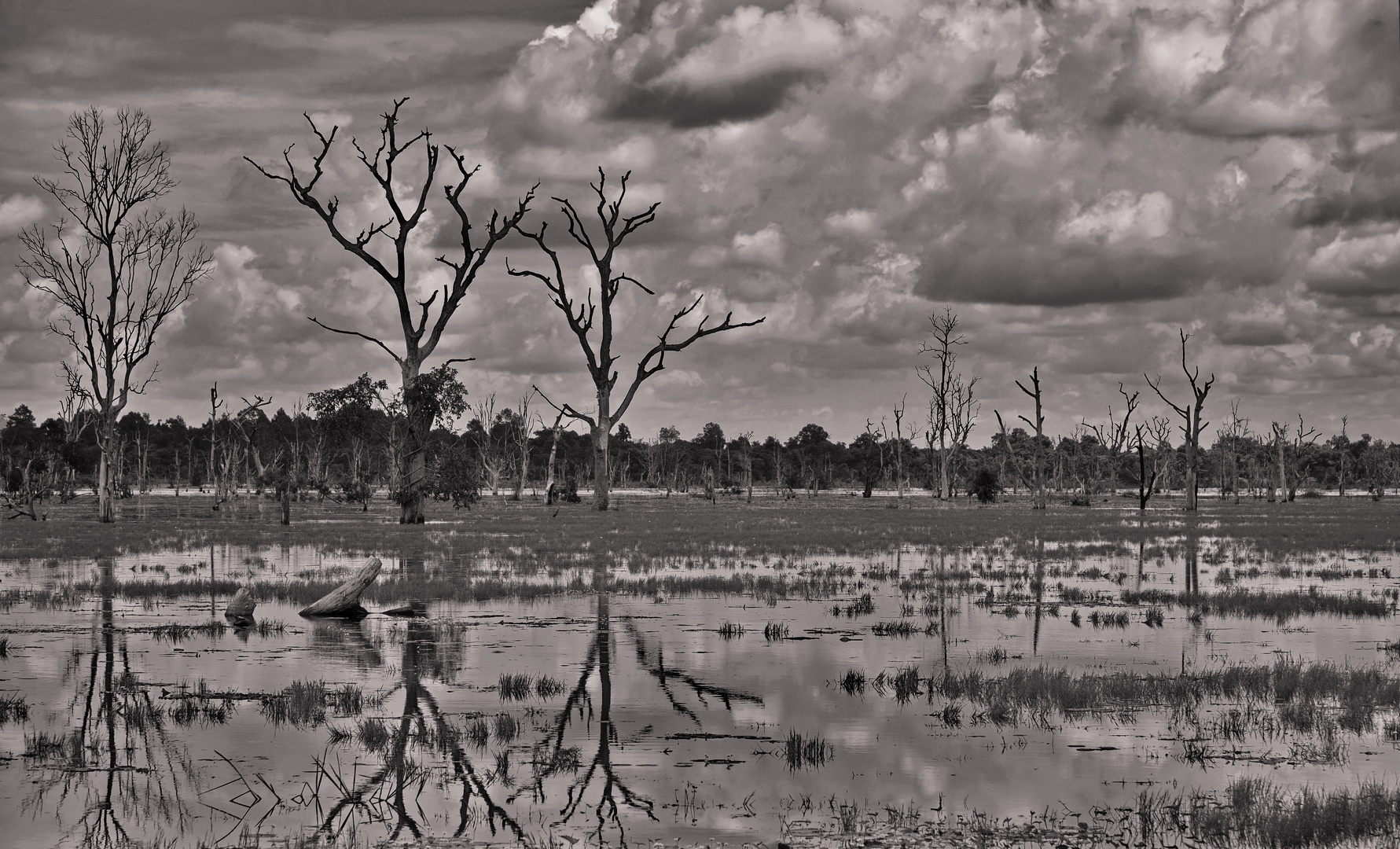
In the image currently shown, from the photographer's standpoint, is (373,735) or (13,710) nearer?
(373,735)

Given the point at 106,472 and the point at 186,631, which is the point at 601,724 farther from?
the point at 106,472

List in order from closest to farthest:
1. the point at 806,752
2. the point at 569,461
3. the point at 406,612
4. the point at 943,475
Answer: the point at 806,752 → the point at 406,612 → the point at 943,475 → the point at 569,461

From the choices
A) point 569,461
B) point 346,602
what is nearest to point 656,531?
point 346,602

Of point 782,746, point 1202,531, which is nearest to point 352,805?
point 782,746

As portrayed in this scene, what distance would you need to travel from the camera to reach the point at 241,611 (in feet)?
62.9

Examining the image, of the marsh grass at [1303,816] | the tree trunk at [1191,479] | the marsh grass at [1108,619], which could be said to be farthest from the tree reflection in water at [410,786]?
the tree trunk at [1191,479]

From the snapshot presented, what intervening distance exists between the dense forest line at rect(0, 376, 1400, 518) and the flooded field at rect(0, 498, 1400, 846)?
117ft

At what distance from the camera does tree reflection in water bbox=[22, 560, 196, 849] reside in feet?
28.3

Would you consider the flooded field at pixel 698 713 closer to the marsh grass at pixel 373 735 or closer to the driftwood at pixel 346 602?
the marsh grass at pixel 373 735

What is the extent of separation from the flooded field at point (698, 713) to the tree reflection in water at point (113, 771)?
4cm

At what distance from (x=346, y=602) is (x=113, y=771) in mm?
9994

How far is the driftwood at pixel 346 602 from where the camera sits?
65.5 feet

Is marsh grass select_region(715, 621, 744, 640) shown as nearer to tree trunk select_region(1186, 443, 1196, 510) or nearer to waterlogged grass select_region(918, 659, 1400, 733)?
waterlogged grass select_region(918, 659, 1400, 733)

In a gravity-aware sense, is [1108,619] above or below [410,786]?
above
